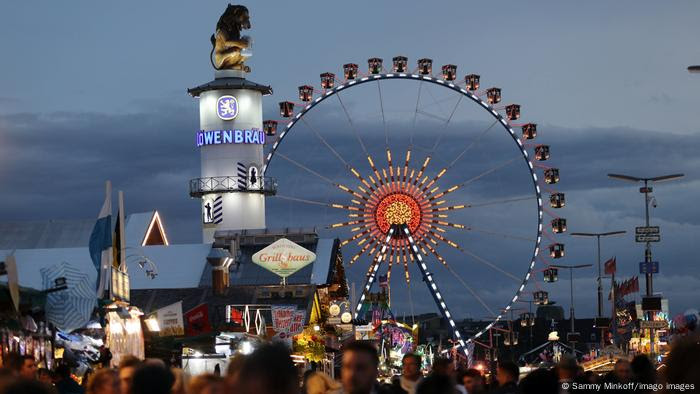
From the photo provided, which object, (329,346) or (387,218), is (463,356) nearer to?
(387,218)

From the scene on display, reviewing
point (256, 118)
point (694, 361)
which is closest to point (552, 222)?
point (256, 118)

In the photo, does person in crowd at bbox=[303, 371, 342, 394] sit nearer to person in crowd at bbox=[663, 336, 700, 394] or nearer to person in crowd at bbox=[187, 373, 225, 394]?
person in crowd at bbox=[187, 373, 225, 394]

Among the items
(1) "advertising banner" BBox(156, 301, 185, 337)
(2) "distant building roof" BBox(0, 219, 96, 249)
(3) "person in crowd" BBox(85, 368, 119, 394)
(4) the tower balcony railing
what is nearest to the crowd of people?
(3) "person in crowd" BBox(85, 368, 119, 394)

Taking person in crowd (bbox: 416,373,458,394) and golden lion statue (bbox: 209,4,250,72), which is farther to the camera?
golden lion statue (bbox: 209,4,250,72)

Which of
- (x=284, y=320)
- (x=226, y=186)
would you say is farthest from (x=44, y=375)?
(x=226, y=186)

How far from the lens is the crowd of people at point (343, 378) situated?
19.4 feet

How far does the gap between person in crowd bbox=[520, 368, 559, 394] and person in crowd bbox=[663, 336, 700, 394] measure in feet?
17.7

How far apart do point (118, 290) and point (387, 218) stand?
34284 mm

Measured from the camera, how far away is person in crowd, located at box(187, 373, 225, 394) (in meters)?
8.57

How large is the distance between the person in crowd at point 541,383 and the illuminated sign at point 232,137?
77.7 metres

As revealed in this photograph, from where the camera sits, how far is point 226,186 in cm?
8912

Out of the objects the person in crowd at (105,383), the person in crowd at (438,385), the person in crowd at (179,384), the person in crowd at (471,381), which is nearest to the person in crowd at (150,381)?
the person in crowd at (179,384)

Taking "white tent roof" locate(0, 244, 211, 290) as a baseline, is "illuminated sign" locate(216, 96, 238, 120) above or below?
above

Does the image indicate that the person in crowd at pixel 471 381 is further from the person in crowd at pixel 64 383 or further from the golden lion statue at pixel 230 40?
the golden lion statue at pixel 230 40
